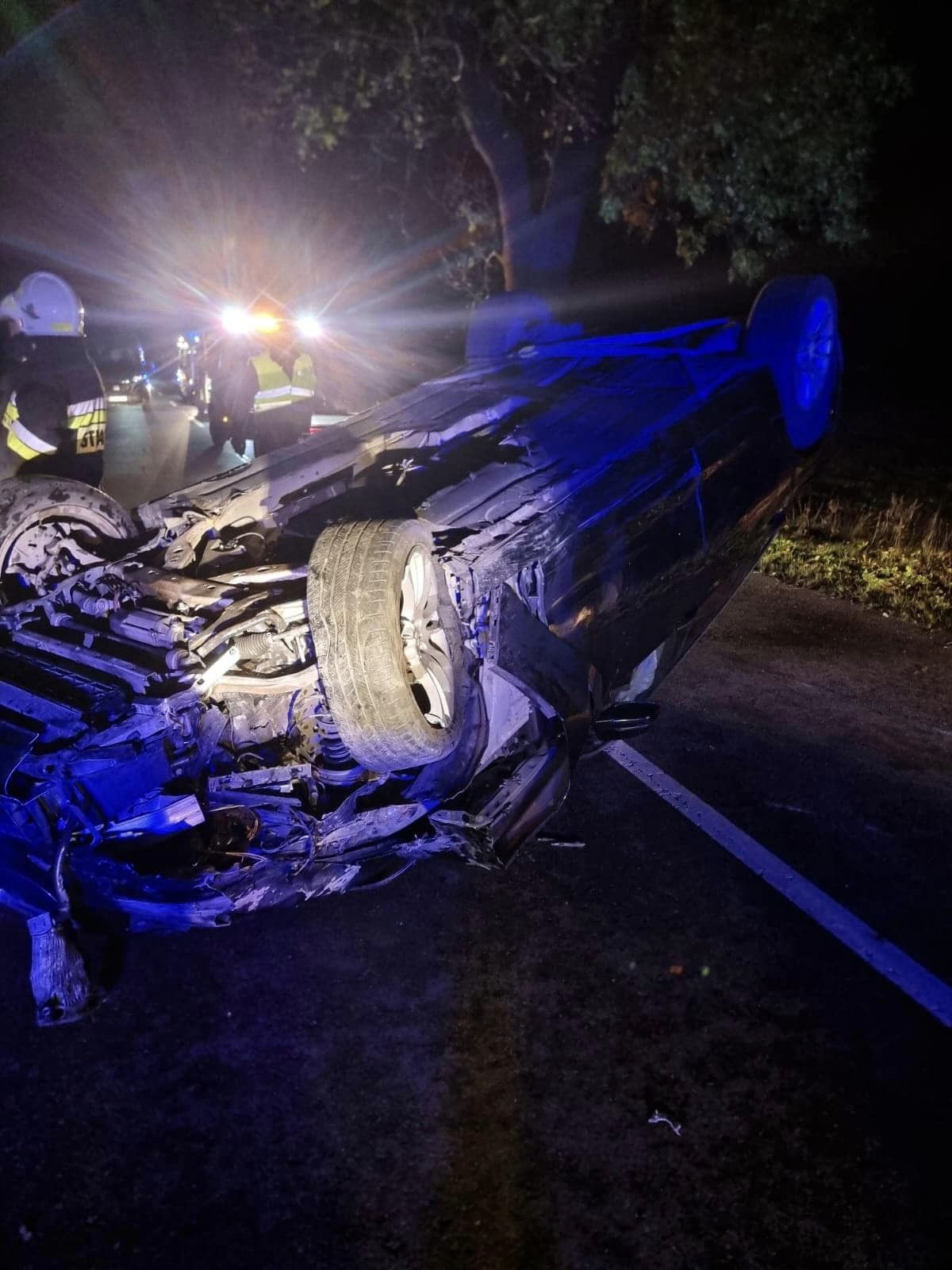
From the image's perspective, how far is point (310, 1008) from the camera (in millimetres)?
2838

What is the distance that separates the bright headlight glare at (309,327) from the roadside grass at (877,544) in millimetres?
4949

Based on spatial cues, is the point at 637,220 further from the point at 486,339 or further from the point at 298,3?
the point at 486,339

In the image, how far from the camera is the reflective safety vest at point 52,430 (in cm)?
523

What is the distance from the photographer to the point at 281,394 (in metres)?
8.02

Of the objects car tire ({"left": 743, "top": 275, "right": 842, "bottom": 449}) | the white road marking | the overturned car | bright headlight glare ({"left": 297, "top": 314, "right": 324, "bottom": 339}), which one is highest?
bright headlight glare ({"left": 297, "top": 314, "right": 324, "bottom": 339})

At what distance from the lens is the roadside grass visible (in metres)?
6.60

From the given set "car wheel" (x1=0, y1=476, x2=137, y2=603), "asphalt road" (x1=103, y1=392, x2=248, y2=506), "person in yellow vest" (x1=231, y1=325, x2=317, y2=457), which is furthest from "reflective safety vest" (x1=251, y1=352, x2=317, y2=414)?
"car wheel" (x1=0, y1=476, x2=137, y2=603)

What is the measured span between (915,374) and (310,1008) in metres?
14.9

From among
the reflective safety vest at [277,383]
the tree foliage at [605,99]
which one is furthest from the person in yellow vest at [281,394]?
the tree foliage at [605,99]

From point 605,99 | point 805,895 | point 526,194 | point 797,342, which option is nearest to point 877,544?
point 797,342

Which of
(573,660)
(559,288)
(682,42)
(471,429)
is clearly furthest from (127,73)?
(573,660)

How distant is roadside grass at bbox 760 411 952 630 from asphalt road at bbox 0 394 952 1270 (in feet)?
10.1

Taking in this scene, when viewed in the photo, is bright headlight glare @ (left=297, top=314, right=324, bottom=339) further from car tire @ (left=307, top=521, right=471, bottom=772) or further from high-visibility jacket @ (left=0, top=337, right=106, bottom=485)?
car tire @ (left=307, top=521, right=471, bottom=772)

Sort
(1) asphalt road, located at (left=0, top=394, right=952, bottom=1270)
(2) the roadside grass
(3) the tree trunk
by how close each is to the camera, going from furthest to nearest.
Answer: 1. (3) the tree trunk
2. (2) the roadside grass
3. (1) asphalt road, located at (left=0, top=394, right=952, bottom=1270)
